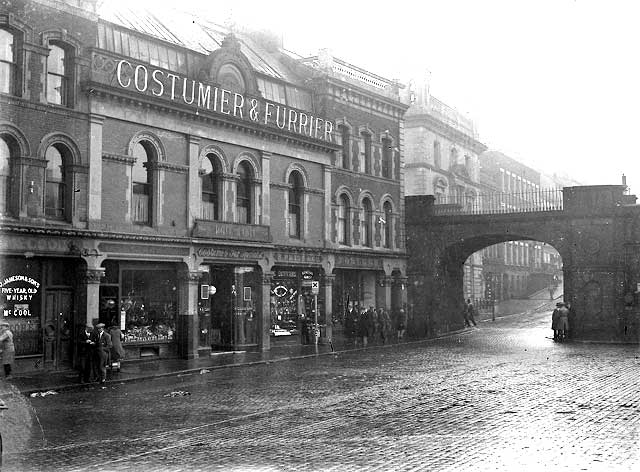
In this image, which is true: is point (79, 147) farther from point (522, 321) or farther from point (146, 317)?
point (522, 321)

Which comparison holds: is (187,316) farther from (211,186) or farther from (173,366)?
(211,186)

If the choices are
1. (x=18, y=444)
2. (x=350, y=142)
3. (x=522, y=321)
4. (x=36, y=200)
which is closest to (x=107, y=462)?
(x=18, y=444)

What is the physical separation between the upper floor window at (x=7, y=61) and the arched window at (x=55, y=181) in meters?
2.20

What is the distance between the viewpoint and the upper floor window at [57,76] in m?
23.9

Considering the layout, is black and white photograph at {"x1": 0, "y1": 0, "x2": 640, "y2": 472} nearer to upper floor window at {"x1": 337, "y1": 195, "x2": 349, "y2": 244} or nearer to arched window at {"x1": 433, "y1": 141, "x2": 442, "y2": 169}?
upper floor window at {"x1": 337, "y1": 195, "x2": 349, "y2": 244}

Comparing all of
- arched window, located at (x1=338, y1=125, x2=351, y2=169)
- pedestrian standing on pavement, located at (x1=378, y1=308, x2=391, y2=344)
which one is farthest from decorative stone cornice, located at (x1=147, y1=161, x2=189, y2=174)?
pedestrian standing on pavement, located at (x1=378, y1=308, x2=391, y2=344)

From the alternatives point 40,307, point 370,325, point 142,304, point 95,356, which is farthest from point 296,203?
point 95,356

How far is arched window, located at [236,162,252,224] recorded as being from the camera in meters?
30.8

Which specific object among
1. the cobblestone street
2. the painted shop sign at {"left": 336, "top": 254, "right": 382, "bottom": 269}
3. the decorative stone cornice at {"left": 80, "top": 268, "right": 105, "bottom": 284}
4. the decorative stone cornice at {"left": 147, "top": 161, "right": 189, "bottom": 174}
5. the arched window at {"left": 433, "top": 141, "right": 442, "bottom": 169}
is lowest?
the cobblestone street

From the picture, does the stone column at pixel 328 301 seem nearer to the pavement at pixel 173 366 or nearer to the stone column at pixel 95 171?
the pavement at pixel 173 366

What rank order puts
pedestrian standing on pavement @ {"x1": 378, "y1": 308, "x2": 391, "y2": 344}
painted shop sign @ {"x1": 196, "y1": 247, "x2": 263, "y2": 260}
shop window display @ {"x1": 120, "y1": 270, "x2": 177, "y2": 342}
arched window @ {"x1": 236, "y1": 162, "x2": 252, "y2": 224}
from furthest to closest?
pedestrian standing on pavement @ {"x1": 378, "y1": 308, "x2": 391, "y2": 344}
arched window @ {"x1": 236, "y1": 162, "x2": 252, "y2": 224}
painted shop sign @ {"x1": 196, "y1": 247, "x2": 263, "y2": 260}
shop window display @ {"x1": 120, "y1": 270, "x2": 177, "y2": 342}

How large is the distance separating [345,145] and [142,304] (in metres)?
15.1

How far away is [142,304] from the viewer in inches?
1043

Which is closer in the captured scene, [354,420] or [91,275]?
[354,420]
